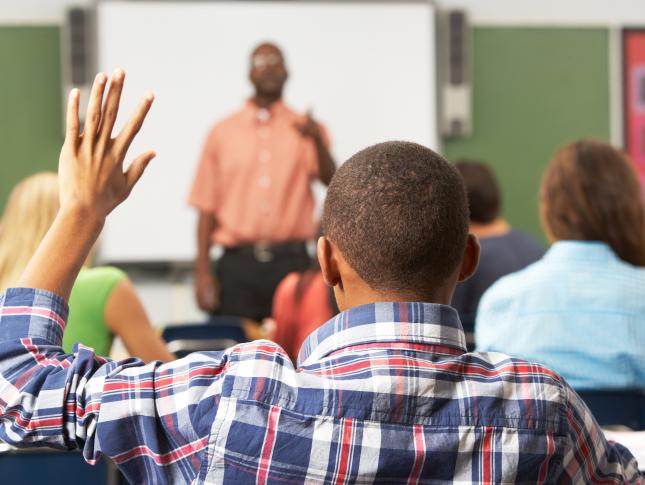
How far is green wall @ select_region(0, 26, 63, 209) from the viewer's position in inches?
232

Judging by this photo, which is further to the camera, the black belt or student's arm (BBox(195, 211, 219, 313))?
the black belt

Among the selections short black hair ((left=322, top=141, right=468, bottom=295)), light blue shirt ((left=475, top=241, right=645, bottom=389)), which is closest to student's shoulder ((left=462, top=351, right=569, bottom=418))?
short black hair ((left=322, top=141, right=468, bottom=295))

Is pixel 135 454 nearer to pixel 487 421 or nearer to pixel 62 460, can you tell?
pixel 487 421

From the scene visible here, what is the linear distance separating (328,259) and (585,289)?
4.08 ft

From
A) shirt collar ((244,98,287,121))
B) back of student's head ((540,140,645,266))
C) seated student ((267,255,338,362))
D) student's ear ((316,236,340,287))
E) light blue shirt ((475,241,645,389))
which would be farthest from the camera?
shirt collar ((244,98,287,121))

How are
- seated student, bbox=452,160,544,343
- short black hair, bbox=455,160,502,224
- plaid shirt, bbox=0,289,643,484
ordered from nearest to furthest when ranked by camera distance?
plaid shirt, bbox=0,289,643,484
seated student, bbox=452,160,544,343
short black hair, bbox=455,160,502,224

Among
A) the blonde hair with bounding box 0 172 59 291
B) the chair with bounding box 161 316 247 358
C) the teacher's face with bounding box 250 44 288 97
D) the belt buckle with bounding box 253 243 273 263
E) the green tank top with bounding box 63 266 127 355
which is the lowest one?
the chair with bounding box 161 316 247 358

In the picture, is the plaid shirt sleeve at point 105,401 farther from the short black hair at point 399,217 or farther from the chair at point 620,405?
the chair at point 620,405

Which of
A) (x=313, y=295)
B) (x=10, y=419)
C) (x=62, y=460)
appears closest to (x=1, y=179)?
(x=313, y=295)

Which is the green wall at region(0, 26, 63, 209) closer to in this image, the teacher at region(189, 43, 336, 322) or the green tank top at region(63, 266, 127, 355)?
the teacher at region(189, 43, 336, 322)

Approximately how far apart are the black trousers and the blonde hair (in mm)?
2527

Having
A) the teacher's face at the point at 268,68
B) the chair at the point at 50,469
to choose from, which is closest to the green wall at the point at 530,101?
the teacher's face at the point at 268,68

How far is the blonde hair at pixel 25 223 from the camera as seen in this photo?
2248mm

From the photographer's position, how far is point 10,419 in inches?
36.9
